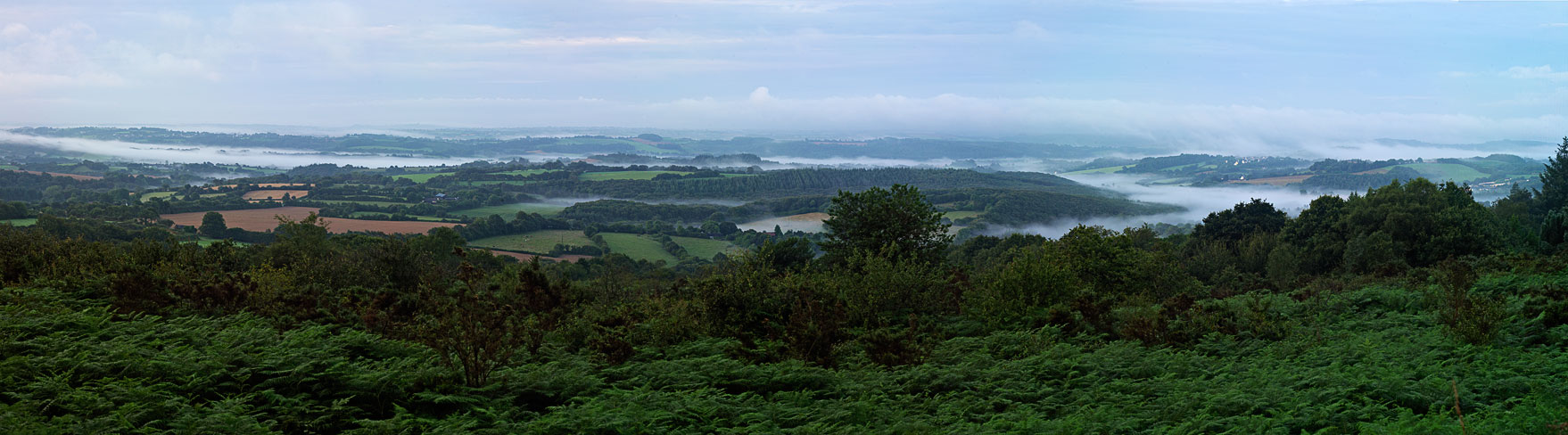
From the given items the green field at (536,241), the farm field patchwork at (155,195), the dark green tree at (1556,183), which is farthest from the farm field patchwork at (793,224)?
the farm field patchwork at (155,195)

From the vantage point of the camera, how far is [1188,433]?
26.4 feet

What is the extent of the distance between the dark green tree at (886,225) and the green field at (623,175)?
10554cm

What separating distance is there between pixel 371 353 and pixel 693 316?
5831mm

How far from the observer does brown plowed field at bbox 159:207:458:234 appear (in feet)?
200

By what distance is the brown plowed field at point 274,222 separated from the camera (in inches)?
2404

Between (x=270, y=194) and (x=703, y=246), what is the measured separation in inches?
2162

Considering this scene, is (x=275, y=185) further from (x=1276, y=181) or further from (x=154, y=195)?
(x=1276, y=181)

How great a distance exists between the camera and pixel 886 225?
2580cm

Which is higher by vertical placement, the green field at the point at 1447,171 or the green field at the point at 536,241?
the green field at the point at 1447,171

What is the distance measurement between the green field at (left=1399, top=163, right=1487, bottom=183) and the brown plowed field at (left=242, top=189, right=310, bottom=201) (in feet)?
532

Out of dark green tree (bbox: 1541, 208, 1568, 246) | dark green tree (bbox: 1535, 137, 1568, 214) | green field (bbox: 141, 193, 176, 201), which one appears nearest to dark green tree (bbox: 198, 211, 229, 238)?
green field (bbox: 141, 193, 176, 201)

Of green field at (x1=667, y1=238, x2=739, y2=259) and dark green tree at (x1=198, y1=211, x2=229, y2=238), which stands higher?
dark green tree at (x1=198, y1=211, x2=229, y2=238)

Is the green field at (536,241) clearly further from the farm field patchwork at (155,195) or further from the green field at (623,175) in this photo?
the green field at (623,175)

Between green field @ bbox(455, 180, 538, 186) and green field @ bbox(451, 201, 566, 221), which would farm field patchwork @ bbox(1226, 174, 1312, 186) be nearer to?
green field @ bbox(451, 201, 566, 221)
